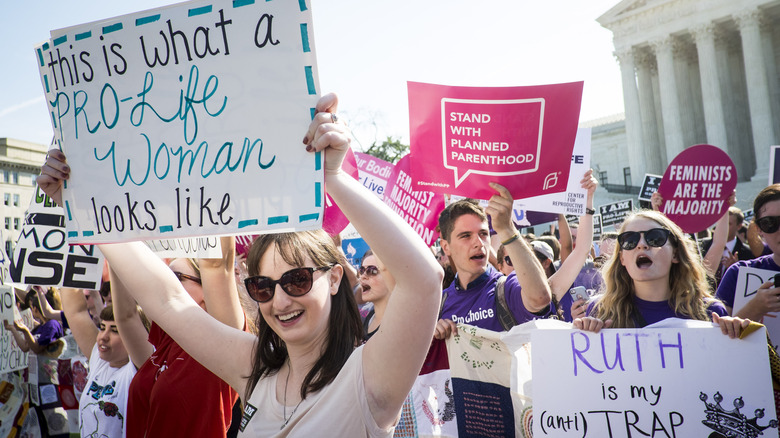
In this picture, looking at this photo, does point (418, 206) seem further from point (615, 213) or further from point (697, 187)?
point (615, 213)

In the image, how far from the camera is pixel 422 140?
4363 mm

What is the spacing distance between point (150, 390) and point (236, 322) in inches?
23.9

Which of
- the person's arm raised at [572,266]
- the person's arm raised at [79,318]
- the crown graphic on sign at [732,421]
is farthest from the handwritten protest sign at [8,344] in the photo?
the crown graphic on sign at [732,421]

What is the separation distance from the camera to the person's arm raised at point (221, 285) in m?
3.19

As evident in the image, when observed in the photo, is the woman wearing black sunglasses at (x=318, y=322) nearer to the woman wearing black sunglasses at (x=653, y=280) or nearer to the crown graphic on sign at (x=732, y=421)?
the crown graphic on sign at (x=732, y=421)

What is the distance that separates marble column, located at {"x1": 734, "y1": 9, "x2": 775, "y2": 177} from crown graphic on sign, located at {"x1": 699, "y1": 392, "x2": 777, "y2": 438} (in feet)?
132

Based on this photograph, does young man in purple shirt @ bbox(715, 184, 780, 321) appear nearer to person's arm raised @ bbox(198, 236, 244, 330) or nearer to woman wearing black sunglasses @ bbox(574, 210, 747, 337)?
woman wearing black sunglasses @ bbox(574, 210, 747, 337)

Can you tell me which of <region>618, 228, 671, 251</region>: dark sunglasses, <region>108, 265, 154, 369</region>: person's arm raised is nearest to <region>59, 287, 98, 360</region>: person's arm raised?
<region>108, 265, 154, 369</region>: person's arm raised

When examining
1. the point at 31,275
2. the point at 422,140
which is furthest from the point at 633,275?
the point at 31,275

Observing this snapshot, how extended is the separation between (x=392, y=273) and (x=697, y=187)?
666 cm

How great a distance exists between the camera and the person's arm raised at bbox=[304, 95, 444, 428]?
202 centimetres

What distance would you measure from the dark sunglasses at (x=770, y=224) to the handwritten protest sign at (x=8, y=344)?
5923 millimetres

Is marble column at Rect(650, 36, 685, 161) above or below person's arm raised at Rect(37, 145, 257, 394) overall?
above

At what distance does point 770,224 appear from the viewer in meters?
4.55
